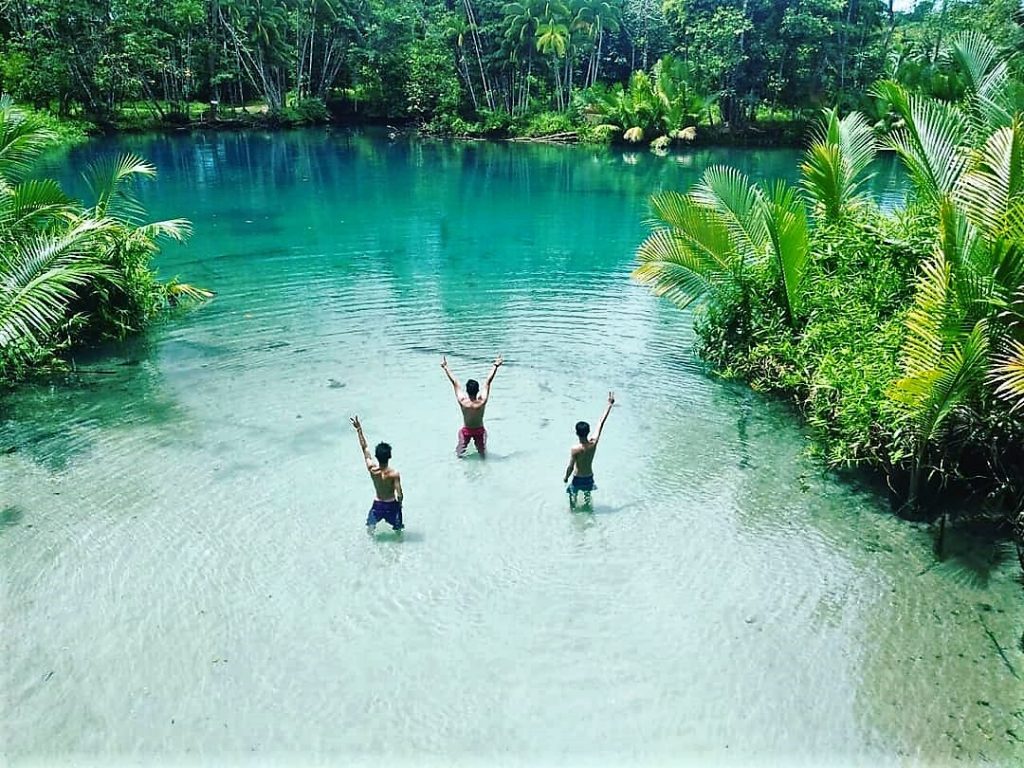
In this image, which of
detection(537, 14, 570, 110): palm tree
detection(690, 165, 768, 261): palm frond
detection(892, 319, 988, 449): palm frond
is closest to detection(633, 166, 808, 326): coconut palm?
detection(690, 165, 768, 261): palm frond

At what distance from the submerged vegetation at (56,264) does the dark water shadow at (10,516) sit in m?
2.49

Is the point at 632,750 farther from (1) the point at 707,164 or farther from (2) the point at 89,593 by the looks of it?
(1) the point at 707,164

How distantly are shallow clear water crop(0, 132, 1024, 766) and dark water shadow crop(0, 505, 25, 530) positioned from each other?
0.21 feet

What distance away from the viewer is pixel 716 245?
39.1ft

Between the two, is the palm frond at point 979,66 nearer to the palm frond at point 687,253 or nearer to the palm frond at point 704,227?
the palm frond at point 704,227

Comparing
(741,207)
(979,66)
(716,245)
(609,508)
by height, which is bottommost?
(609,508)

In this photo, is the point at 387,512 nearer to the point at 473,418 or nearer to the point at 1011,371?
the point at 473,418

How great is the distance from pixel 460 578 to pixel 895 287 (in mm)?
6745

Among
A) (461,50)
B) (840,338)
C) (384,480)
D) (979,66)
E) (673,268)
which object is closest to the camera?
(384,480)

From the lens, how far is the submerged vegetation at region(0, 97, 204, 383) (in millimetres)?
10641

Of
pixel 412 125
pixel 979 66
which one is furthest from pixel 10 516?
pixel 412 125

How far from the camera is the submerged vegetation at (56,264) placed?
10641mm

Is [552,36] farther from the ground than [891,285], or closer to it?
farther from the ground

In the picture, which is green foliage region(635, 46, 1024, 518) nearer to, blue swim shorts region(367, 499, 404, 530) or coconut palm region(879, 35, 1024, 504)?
coconut palm region(879, 35, 1024, 504)
